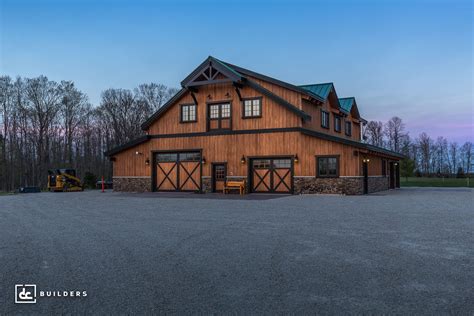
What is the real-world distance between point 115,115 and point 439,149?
62420mm

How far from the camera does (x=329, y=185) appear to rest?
20781mm

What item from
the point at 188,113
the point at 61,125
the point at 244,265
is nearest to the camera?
the point at 244,265

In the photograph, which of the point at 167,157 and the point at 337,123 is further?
the point at 337,123

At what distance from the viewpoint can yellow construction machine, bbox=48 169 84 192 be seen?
94.3ft

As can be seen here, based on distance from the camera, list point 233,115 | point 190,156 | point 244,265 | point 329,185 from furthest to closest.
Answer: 1. point 190,156
2. point 233,115
3. point 329,185
4. point 244,265

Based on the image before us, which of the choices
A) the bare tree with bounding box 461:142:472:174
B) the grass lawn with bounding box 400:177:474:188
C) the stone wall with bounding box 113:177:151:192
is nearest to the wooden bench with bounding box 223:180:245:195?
the stone wall with bounding box 113:177:151:192

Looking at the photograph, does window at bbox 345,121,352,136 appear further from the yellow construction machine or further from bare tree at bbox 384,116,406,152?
bare tree at bbox 384,116,406,152

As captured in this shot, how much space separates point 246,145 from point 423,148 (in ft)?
187

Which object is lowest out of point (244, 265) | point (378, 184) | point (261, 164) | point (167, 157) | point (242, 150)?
point (244, 265)

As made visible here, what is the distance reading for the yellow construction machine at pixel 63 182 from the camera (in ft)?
94.3

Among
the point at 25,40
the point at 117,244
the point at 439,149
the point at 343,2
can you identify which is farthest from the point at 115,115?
the point at 439,149

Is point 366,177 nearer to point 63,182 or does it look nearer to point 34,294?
point 34,294

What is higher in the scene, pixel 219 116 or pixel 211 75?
pixel 211 75

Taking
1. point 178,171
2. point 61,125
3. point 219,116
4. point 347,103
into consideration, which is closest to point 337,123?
point 347,103
